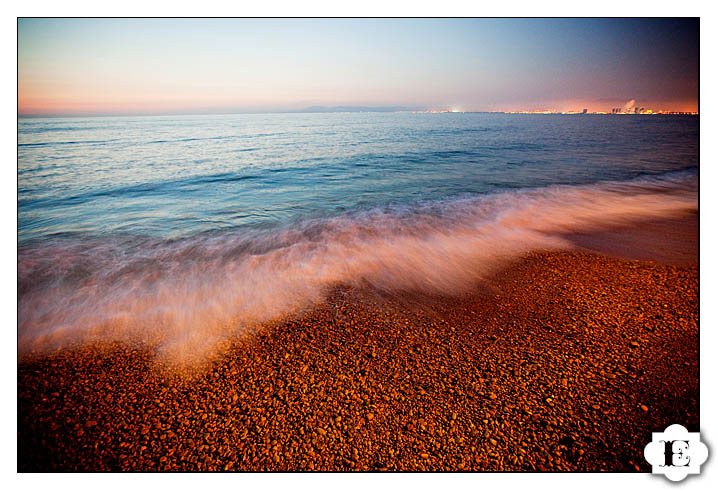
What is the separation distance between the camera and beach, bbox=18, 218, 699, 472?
1927mm

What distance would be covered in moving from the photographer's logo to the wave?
185cm

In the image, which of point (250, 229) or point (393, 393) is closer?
point (393, 393)

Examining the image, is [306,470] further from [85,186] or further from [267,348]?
[85,186]

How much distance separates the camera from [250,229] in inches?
224

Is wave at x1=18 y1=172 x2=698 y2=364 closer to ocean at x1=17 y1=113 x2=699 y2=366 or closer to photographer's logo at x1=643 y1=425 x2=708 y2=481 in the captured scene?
ocean at x1=17 y1=113 x2=699 y2=366

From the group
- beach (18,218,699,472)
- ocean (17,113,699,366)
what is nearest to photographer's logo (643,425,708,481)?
beach (18,218,699,472)

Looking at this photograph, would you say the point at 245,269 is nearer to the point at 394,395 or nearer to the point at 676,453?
the point at 394,395

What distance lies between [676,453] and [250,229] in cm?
547

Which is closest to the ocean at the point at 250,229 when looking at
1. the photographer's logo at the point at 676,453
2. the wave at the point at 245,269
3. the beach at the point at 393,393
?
the wave at the point at 245,269
